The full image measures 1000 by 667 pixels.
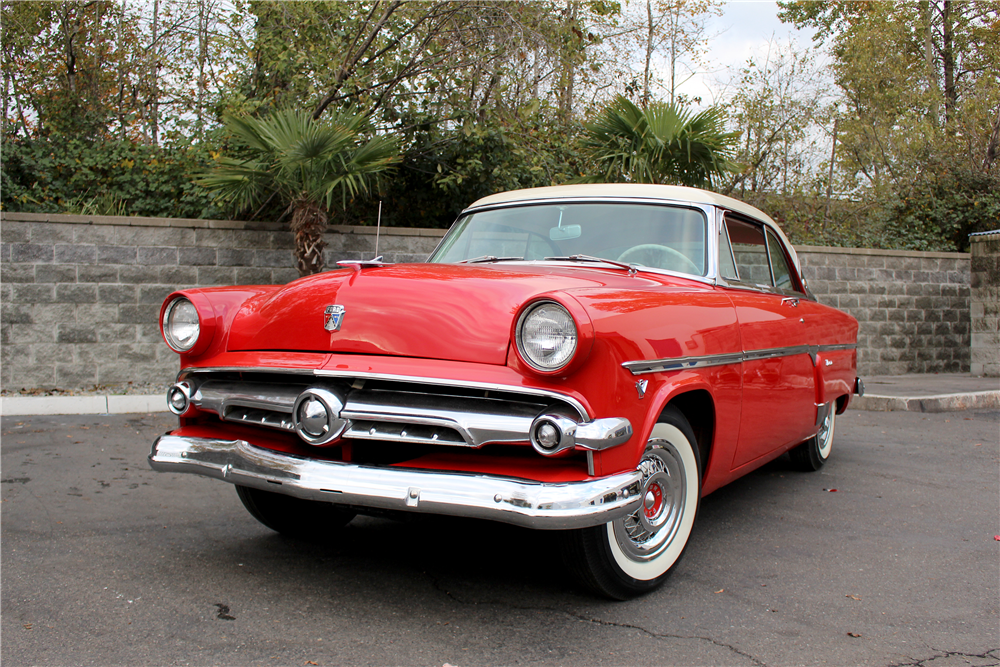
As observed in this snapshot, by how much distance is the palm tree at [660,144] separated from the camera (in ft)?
27.3

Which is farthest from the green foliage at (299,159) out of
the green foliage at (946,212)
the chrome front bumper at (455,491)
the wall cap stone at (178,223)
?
the green foliage at (946,212)

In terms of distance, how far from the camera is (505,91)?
30.6 feet

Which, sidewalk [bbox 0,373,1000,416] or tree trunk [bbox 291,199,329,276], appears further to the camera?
tree trunk [bbox 291,199,329,276]

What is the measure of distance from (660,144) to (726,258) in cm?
512

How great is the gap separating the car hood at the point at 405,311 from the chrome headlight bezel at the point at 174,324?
15cm

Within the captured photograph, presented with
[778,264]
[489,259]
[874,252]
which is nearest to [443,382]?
[489,259]

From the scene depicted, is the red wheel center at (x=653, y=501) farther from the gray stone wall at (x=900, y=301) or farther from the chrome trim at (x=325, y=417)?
the gray stone wall at (x=900, y=301)

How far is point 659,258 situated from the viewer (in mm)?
3449

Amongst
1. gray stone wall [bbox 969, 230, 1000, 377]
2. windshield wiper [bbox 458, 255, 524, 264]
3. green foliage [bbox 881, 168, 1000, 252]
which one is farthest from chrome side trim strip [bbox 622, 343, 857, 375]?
green foliage [bbox 881, 168, 1000, 252]

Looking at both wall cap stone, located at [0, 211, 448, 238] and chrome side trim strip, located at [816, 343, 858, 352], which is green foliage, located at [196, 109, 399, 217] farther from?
chrome side trim strip, located at [816, 343, 858, 352]

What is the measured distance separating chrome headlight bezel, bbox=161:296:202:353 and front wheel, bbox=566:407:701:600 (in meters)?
1.60

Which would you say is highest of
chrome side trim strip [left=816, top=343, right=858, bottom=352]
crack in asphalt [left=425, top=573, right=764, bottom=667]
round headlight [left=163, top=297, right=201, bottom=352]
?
round headlight [left=163, top=297, right=201, bottom=352]

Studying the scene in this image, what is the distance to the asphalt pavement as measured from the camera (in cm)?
225

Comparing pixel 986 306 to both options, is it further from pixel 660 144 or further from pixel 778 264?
pixel 778 264
